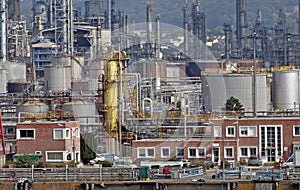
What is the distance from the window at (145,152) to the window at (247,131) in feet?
5.61

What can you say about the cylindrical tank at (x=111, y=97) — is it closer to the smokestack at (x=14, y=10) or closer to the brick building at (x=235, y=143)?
the brick building at (x=235, y=143)

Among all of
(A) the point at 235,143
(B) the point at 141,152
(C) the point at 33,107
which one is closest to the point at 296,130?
(A) the point at 235,143

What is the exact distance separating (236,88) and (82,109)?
7841 mm

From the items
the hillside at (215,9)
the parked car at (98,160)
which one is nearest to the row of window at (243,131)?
the parked car at (98,160)

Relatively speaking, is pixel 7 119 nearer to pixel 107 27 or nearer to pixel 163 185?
pixel 163 185

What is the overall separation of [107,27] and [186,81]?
1693 centimetres

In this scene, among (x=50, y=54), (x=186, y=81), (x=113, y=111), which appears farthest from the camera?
(x=50, y=54)

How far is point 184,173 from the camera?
43.9 ft

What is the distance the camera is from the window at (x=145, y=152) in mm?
18203

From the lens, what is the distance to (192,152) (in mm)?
18375

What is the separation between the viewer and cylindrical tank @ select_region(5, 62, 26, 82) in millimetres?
39219

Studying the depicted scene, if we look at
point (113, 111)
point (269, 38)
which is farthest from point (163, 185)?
point (269, 38)

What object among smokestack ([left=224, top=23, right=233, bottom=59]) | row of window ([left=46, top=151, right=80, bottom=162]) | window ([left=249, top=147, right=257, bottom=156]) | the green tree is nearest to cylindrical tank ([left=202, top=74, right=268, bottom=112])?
the green tree

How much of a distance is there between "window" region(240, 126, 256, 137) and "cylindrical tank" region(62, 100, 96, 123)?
118 inches
